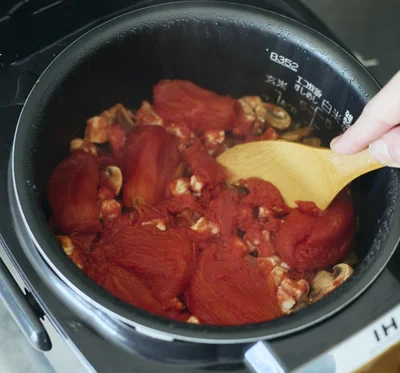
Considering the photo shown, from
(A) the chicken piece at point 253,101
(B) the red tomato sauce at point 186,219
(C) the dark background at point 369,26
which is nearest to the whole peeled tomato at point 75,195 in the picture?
(B) the red tomato sauce at point 186,219

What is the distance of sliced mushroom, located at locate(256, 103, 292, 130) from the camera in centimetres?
117

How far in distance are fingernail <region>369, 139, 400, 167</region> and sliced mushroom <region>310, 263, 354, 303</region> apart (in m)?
0.22

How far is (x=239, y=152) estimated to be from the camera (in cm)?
110

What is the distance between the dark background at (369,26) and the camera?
1357mm

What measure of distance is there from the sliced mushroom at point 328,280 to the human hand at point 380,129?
0.22 metres

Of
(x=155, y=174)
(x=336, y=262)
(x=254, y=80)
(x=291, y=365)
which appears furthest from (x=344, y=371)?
(x=254, y=80)

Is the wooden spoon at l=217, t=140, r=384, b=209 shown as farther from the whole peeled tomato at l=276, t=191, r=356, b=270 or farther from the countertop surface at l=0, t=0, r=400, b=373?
the countertop surface at l=0, t=0, r=400, b=373

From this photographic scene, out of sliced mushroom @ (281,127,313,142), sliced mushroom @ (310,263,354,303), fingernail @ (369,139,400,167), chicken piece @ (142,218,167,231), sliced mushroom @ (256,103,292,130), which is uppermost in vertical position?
fingernail @ (369,139,400,167)

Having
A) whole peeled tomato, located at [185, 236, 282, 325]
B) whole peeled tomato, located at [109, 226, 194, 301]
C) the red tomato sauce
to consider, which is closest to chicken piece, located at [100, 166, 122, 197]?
the red tomato sauce

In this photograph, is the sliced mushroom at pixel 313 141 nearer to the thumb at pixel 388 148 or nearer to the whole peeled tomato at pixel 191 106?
the whole peeled tomato at pixel 191 106

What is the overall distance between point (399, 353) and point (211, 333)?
0.26 m

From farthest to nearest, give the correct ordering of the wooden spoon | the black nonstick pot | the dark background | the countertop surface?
1. the dark background
2. the countertop surface
3. the wooden spoon
4. the black nonstick pot

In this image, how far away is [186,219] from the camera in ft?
3.45

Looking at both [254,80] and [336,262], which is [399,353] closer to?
[336,262]
